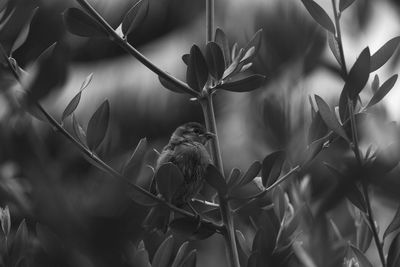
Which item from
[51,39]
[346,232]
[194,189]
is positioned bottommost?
[346,232]

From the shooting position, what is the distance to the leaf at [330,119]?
1.15m

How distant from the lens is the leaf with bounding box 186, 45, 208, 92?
51.2 inches

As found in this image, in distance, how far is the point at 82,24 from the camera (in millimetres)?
1220

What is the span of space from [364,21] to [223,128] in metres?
2.17

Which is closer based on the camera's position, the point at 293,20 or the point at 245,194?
the point at 293,20

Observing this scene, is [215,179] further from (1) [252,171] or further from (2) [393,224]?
(2) [393,224]

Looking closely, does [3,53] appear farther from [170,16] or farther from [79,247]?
[170,16]

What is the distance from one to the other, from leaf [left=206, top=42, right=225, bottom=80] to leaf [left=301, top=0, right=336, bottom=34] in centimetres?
22

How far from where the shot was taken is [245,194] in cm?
138

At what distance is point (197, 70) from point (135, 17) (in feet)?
0.71

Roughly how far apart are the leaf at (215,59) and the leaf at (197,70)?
0.6 inches

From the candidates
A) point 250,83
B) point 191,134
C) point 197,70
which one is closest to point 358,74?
point 250,83

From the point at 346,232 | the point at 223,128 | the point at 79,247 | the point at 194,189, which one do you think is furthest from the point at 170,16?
the point at 79,247

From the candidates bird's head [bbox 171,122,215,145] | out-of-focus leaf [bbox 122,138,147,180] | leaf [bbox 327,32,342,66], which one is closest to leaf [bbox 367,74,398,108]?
leaf [bbox 327,32,342,66]
